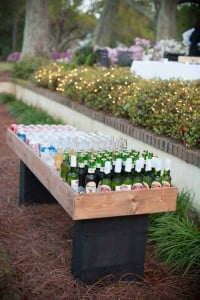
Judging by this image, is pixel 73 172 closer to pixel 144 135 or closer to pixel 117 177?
pixel 117 177

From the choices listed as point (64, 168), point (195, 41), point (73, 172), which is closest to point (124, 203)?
point (73, 172)

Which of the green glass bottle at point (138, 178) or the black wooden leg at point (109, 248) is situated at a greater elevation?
the green glass bottle at point (138, 178)

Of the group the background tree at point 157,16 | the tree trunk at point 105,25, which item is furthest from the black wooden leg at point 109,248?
the tree trunk at point 105,25

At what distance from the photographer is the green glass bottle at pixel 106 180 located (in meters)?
3.38

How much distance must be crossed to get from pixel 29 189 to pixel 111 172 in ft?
6.21

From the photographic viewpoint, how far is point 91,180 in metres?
3.37

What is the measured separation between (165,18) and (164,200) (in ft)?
46.1

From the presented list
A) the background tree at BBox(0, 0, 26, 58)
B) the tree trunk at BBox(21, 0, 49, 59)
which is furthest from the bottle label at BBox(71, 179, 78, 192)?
the background tree at BBox(0, 0, 26, 58)

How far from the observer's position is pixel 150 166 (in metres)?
3.53

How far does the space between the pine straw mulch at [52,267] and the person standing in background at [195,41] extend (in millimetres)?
5779

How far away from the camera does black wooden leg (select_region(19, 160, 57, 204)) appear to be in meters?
5.08

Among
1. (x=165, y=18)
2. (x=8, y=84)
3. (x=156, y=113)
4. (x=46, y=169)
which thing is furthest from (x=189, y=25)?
(x=46, y=169)

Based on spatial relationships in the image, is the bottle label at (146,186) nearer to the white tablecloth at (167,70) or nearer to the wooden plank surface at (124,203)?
the wooden plank surface at (124,203)

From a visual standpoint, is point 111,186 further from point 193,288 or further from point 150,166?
point 193,288
